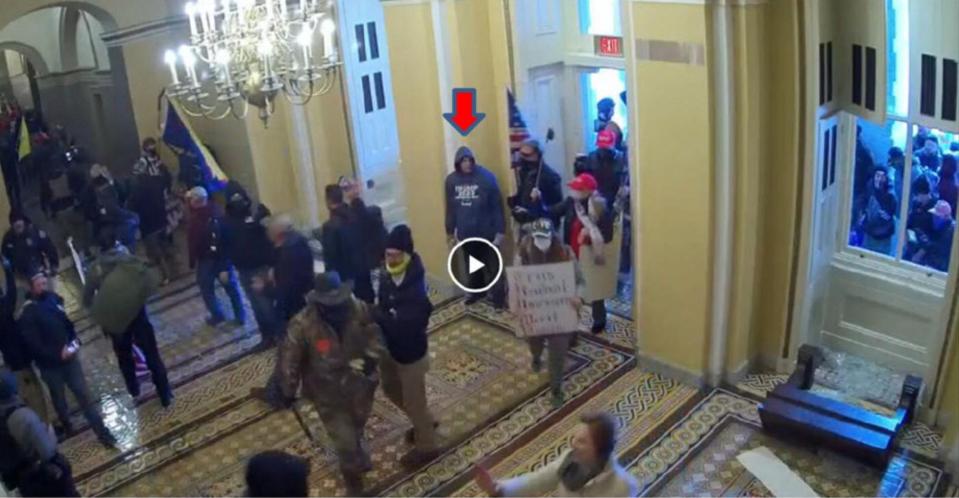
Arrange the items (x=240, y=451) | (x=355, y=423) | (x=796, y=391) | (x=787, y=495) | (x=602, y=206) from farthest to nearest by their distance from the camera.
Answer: (x=602, y=206) → (x=240, y=451) → (x=796, y=391) → (x=355, y=423) → (x=787, y=495)

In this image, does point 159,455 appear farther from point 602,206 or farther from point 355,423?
point 602,206

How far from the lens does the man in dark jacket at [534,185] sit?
21.7ft

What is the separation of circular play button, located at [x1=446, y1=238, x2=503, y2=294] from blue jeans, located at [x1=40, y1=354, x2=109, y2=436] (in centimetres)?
298

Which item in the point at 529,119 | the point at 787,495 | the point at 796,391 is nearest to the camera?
the point at 787,495

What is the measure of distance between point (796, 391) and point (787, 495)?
1.00 metres

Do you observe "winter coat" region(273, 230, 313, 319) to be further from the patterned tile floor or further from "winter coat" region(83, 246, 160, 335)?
the patterned tile floor

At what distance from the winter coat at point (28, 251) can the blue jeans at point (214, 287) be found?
1.17 m

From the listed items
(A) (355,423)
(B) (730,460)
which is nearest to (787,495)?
(B) (730,460)

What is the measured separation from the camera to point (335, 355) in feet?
14.7

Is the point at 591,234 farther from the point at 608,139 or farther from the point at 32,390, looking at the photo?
the point at 32,390

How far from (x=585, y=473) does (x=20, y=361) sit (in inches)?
162

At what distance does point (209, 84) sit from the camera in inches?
302

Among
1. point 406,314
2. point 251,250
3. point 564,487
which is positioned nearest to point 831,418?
point 564,487

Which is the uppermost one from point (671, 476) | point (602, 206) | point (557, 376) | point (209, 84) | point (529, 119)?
point (209, 84)
